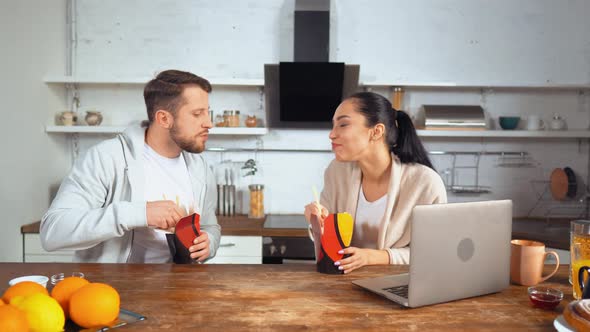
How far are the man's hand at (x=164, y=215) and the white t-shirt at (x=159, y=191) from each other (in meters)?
0.33

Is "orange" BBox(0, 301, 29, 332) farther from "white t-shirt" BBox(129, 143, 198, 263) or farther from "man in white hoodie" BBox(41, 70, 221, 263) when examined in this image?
"white t-shirt" BBox(129, 143, 198, 263)

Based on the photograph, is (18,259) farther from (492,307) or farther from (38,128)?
(492,307)

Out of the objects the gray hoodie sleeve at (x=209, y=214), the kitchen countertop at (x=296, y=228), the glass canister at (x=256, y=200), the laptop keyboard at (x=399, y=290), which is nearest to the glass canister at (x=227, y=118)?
the glass canister at (x=256, y=200)

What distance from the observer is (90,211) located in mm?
1733

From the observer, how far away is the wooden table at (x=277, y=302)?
1.03 metres

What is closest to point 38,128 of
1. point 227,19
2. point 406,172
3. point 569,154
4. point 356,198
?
point 227,19

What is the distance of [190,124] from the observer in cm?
202

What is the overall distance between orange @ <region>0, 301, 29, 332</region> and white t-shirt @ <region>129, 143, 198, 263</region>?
110 centimetres

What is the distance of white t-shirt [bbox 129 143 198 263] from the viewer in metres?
1.97

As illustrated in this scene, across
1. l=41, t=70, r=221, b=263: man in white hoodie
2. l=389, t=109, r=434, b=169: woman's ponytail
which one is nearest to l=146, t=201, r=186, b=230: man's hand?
l=41, t=70, r=221, b=263: man in white hoodie

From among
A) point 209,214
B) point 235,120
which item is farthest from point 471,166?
point 209,214

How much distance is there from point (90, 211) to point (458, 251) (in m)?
1.25

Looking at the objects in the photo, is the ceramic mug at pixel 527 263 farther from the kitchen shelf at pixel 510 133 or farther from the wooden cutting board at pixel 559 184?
the wooden cutting board at pixel 559 184

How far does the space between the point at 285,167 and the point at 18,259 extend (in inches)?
72.9
